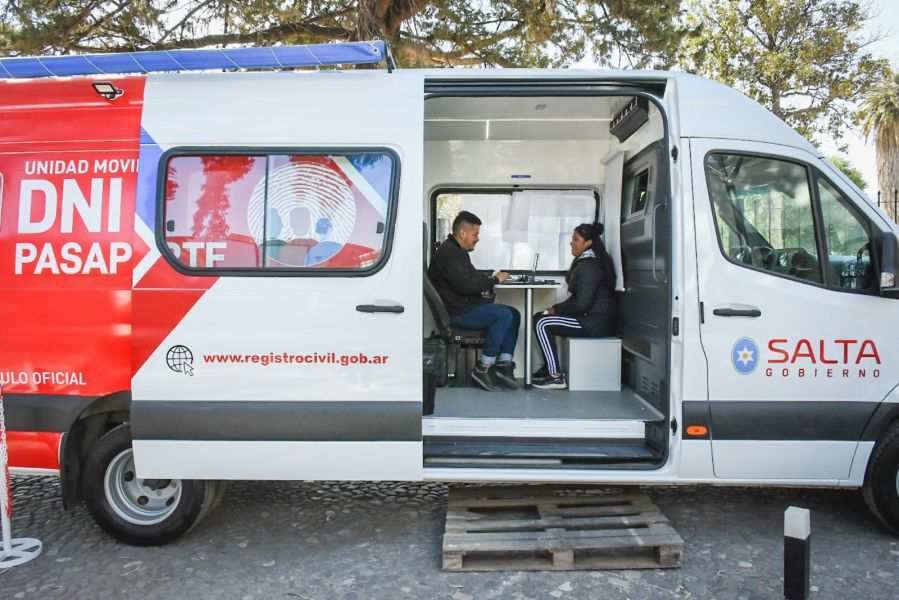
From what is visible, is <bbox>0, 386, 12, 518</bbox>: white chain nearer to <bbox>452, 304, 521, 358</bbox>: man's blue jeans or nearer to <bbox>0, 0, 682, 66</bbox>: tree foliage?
<bbox>452, 304, 521, 358</bbox>: man's blue jeans

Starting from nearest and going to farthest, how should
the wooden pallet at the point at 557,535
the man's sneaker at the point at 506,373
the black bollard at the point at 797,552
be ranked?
the black bollard at the point at 797,552, the wooden pallet at the point at 557,535, the man's sneaker at the point at 506,373

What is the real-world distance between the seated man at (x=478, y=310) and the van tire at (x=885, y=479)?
2.53 m

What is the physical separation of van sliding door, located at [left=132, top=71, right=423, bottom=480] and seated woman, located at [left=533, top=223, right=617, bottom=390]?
223 cm

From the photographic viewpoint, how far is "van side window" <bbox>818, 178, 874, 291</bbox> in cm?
375

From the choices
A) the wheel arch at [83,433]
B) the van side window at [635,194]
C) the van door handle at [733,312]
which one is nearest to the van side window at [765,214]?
the van door handle at [733,312]

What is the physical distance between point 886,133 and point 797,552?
2299 cm

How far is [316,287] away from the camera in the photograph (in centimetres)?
362

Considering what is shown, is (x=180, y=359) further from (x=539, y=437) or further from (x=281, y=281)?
(x=539, y=437)

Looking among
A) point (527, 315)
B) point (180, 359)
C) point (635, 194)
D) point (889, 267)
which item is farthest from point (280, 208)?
point (889, 267)

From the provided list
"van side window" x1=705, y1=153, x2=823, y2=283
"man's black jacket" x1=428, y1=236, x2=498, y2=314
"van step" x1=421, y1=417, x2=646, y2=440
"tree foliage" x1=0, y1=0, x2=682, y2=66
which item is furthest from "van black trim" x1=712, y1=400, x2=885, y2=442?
"tree foliage" x1=0, y1=0, x2=682, y2=66

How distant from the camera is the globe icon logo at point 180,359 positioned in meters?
3.59

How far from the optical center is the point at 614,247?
5965 mm

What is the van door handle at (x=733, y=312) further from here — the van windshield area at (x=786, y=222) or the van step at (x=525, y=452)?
the van step at (x=525, y=452)

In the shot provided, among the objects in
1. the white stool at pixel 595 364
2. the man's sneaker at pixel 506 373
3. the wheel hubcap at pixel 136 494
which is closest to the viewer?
the wheel hubcap at pixel 136 494
